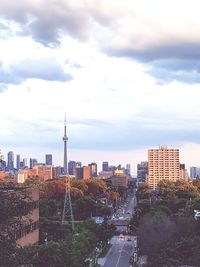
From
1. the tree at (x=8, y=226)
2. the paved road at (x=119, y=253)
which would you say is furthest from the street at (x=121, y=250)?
the tree at (x=8, y=226)

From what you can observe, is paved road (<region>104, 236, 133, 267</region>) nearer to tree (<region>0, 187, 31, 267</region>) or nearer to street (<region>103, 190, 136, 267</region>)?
street (<region>103, 190, 136, 267</region>)

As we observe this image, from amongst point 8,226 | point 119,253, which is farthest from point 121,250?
point 8,226

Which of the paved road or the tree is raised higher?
the tree

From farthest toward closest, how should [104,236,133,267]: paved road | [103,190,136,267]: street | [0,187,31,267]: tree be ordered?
[103,190,136,267]: street
[104,236,133,267]: paved road
[0,187,31,267]: tree

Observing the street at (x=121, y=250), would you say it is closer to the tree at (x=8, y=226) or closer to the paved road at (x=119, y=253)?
the paved road at (x=119, y=253)

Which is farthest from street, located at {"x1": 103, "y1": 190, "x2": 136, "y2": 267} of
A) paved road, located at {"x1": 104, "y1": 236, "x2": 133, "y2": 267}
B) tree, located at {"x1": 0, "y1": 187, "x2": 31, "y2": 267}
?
tree, located at {"x1": 0, "y1": 187, "x2": 31, "y2": 267}

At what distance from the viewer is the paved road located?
53.4 metres

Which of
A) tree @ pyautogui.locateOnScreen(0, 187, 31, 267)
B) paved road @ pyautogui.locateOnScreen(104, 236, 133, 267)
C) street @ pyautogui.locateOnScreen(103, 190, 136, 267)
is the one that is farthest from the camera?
street @ pyautogui.locateOnScreen(103, 190, 136, 267)

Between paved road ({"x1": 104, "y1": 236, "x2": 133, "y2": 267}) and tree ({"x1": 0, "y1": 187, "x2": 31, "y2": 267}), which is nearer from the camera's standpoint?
tree ({"x1": 0, "y1": 187, "x2": 31, "y2": 267})

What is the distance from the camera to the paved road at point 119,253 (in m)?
53.4

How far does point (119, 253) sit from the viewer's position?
61688 mm

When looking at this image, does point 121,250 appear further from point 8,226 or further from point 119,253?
point 8,226

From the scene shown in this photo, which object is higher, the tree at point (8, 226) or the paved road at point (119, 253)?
the tree at point (8, 226)

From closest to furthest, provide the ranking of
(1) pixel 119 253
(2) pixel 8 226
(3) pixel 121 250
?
1. (2) pixel 8 226
2. (1) pixel 119 253
3. (3) pixel 121 250
